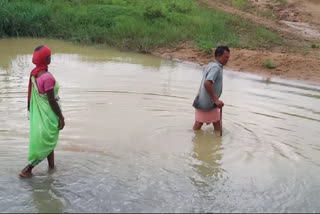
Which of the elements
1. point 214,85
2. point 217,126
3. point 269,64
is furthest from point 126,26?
point 214,85

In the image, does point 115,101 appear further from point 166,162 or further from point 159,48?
point 159,48

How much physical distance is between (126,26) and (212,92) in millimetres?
9763

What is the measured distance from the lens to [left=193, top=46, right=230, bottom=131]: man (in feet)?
21.3

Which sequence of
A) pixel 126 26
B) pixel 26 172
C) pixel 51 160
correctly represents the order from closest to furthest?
pixel 26 172
pixel 51 160
pixel 126 26

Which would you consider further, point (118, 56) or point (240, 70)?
point (118, 56)

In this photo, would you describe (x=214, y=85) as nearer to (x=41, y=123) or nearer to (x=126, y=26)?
(x=41, y=123)

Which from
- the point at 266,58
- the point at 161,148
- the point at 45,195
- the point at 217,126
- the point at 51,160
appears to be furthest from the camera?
the point at 266,58

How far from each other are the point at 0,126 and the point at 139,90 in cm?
333

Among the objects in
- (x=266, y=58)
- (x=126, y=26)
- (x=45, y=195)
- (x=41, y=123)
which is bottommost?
(x=45, y=195)

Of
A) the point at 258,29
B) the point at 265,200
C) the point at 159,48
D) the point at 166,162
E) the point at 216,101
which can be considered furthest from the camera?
the point at 258,29

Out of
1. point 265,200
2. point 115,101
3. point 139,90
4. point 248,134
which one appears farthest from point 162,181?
point 139,90

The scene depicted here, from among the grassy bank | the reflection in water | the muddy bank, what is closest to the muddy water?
the reflection in water

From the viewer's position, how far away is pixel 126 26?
620 inches

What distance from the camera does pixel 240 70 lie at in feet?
40.2
